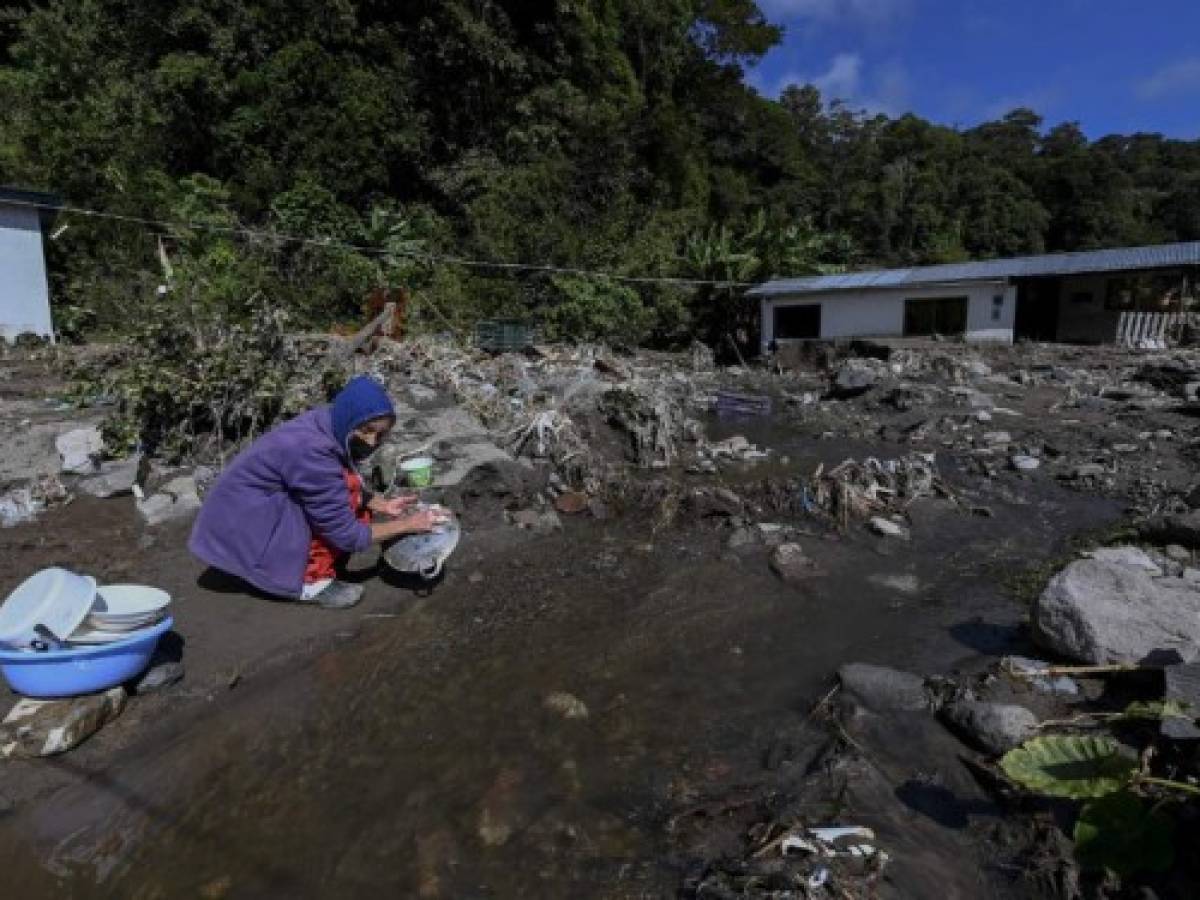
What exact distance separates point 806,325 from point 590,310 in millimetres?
6598

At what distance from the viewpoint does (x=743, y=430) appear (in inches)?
510

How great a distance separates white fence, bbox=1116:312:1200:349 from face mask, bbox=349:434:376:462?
18.9 metres

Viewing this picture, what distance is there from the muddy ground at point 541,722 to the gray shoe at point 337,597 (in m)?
0.09

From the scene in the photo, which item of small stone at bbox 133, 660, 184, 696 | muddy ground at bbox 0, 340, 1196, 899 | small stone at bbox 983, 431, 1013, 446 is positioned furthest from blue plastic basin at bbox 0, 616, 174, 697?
small stone at bbox 983, 431, 1013, 446

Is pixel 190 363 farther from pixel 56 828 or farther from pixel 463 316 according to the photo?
pixel 463 316

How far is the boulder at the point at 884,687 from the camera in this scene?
12.7ft

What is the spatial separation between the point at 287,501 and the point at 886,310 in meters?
19.9

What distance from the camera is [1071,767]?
8.77 feet

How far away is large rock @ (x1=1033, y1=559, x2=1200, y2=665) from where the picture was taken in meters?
3.75

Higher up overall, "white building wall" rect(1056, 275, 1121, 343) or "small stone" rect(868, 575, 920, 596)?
"white building wall" rect(1056, 275, 1121, 343)

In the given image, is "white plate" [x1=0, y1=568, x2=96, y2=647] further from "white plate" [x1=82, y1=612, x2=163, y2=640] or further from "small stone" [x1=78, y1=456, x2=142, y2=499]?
"small stone" [x1=78, y1=456, x2=142, y2=499]

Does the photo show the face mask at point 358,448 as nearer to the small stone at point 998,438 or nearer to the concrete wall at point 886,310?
the small stone at point 998,438

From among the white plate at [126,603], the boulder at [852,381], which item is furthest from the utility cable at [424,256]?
the white plate at [126,603]

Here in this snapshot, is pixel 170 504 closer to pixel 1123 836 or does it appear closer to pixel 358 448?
pixel 358 448
